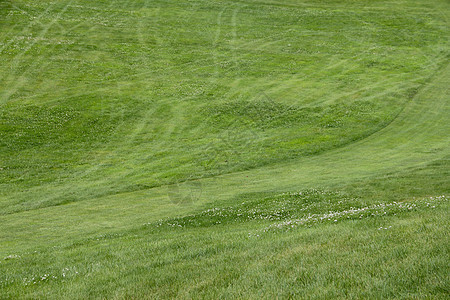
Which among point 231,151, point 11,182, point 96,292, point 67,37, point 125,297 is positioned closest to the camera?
point 125,297

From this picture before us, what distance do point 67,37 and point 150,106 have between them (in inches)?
1005

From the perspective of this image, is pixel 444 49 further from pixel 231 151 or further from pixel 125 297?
pixel 125 297

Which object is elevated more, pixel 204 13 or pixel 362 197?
pixel 362 197

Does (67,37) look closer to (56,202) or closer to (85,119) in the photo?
(85,119)

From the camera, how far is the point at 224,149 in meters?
39.3

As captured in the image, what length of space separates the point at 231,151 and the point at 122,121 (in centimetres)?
1406

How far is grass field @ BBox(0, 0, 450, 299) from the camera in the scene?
992cm

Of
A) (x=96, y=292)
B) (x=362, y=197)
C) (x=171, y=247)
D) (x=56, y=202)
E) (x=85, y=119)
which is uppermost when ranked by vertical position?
(x=96, y=292)

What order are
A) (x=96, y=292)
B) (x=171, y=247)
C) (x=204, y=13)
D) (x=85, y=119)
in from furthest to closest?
1. (x=204, y=13)
2. (x=85, y=119)
3. (x=171, y=247)
4. (x=96, y=292)

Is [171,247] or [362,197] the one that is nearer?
[171,247]

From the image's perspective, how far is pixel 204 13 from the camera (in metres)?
82.5

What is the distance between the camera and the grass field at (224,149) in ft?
32.6

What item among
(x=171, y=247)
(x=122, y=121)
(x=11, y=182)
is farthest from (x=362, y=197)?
(x=122, y=121)

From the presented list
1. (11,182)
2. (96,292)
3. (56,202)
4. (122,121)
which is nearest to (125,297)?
(96,292)
